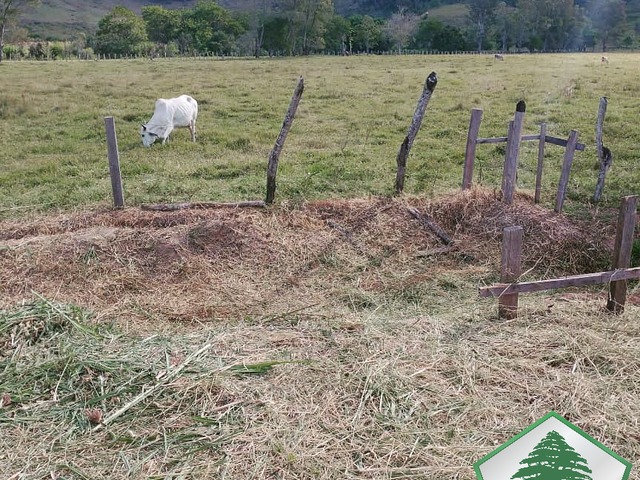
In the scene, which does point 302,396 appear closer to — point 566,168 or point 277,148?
point 277,148

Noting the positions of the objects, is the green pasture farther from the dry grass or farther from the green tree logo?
the green tree logo

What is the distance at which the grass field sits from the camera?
3.32 m

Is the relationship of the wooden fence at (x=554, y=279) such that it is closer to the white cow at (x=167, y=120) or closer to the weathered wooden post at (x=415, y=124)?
the weathered wooden post at (x=415, y=124)

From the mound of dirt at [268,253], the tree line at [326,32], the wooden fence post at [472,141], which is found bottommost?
the mound of dirt at [268,253]

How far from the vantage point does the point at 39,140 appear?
12742 mm

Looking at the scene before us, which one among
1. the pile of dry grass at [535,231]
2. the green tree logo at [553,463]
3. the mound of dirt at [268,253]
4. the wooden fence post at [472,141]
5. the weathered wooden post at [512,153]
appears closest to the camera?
the green tree logo at [553,463]

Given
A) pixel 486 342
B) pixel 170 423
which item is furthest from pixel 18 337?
pixel 486 342

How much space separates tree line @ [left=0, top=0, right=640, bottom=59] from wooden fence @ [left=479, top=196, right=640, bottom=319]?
52940 millimetres

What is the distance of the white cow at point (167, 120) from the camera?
12367mm

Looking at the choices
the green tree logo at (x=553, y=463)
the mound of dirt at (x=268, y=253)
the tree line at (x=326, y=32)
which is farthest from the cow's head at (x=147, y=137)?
the tree line at (x=326, y=32)

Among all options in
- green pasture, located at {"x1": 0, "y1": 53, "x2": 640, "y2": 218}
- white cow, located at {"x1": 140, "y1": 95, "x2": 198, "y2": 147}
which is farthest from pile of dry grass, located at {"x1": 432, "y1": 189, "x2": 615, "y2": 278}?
white cow, located at {"x1": 140, "y1": 95, "x2": 198, "y2": 147}

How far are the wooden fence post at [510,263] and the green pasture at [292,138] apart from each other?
3.89 meters

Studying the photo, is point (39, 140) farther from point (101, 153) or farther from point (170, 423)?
point (170, 423)

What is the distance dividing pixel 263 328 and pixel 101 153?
808 cm
